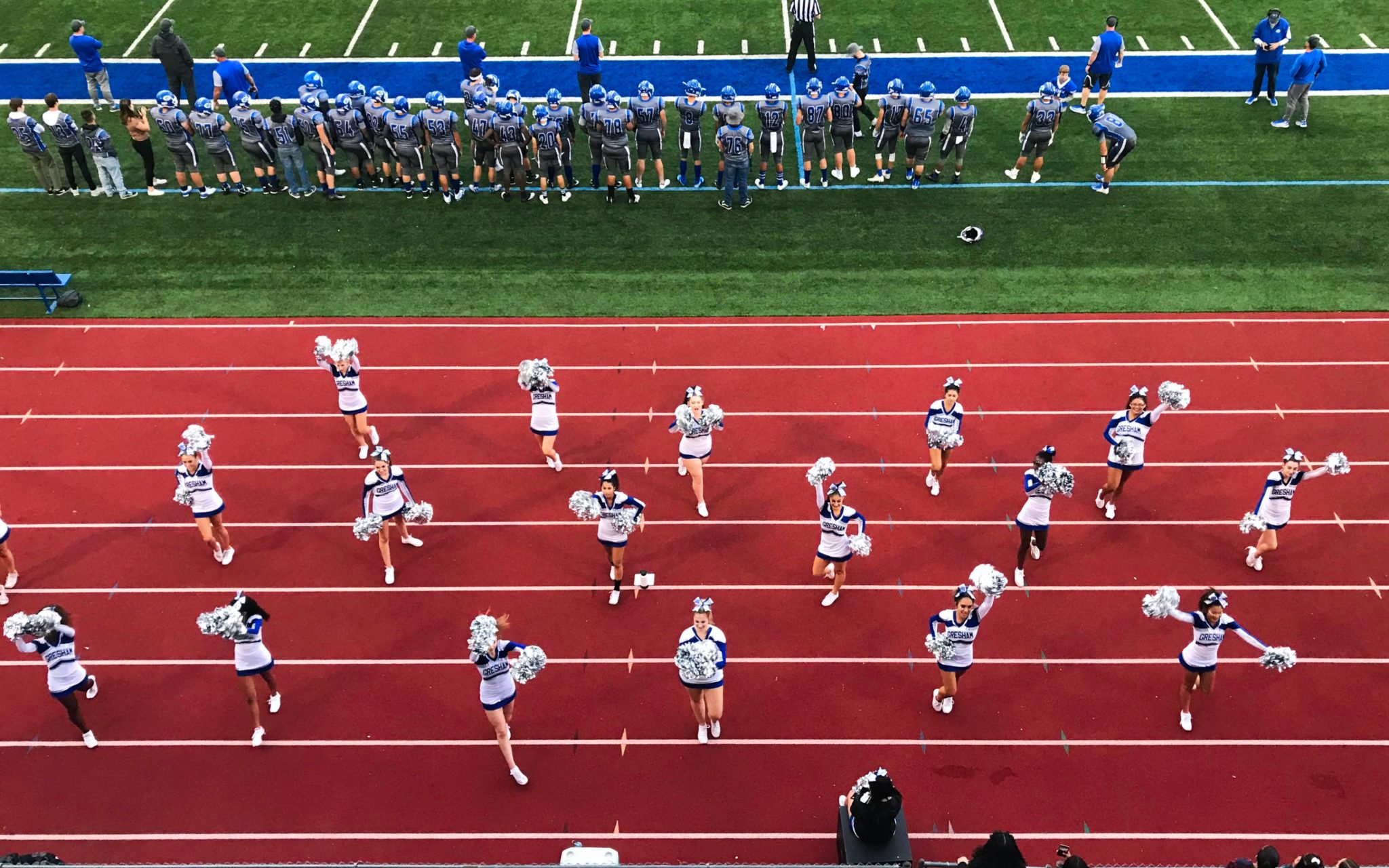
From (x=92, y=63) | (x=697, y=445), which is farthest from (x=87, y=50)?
(x=697, y=445)

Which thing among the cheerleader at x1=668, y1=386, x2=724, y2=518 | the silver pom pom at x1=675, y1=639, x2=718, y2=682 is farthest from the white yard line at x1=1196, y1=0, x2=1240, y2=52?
the silver pom pom at x1=675, y1=639, x2=718, y2=682

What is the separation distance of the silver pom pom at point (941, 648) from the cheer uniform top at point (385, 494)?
5433 mm

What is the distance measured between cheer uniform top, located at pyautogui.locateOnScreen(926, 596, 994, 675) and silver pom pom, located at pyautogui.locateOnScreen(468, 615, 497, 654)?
3.86m

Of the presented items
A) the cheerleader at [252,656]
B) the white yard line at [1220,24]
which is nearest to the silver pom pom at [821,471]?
the cheerleader at [252,656]

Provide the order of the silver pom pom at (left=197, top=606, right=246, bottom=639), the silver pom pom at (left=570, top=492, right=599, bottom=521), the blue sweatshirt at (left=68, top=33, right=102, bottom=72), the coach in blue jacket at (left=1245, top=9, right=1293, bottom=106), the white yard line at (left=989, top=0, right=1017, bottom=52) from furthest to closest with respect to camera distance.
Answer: the white yard line at (left=989, top=0, right=1017, bottom=52) → the blue sweatshirt at (left=68, top=33, right=102, bottom=72) → the coach in blue jacket at (left=1245, top=9, right=1293, bottom=106) → the silver pom pom at (left=570, top=492, right=599, bottom=521) → the silver pom pom at (left=197, top=606, right=246, bottom=639)

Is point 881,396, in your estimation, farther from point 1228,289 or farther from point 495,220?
point 495,220

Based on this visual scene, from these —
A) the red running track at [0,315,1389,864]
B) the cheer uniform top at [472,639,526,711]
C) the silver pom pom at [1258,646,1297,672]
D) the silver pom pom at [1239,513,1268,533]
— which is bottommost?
the red running track at [0,315,1389,864]

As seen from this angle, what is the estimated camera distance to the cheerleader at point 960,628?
9.22m

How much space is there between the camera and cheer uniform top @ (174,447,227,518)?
1093 centimetres

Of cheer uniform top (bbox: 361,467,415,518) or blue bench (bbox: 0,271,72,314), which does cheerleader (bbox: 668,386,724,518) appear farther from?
blue bench (bbox: 0,271,72,314)

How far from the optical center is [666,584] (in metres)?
11.3

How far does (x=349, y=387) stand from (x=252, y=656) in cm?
381

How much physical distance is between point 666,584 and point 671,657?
994mm

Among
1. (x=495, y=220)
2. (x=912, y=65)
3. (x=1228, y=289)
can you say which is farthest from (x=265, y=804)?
(x=912, y=65)
